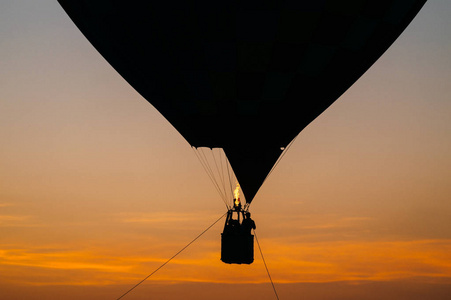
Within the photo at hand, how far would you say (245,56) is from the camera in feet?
55.9

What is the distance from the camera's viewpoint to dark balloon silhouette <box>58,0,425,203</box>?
1672 centimetres

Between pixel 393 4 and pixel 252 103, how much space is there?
3.17m

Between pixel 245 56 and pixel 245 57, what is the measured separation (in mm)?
23

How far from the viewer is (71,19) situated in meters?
19.5

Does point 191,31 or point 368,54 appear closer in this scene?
point 191,31

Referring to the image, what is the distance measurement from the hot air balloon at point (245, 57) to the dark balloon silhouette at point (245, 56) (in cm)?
2

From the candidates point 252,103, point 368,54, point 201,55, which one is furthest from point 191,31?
point 368,54

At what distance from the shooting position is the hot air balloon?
1672cm

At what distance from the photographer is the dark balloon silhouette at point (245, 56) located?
16719mm

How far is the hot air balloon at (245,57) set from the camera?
54.9 ft

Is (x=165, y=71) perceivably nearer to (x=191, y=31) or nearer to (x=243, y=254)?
(x=191, y=31)

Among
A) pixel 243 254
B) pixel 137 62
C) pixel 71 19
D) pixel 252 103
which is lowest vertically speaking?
pixel 243 254

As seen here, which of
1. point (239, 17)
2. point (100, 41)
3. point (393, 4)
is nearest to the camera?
Result: point (239, 17)

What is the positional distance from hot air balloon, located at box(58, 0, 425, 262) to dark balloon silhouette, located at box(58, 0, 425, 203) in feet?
0.06
